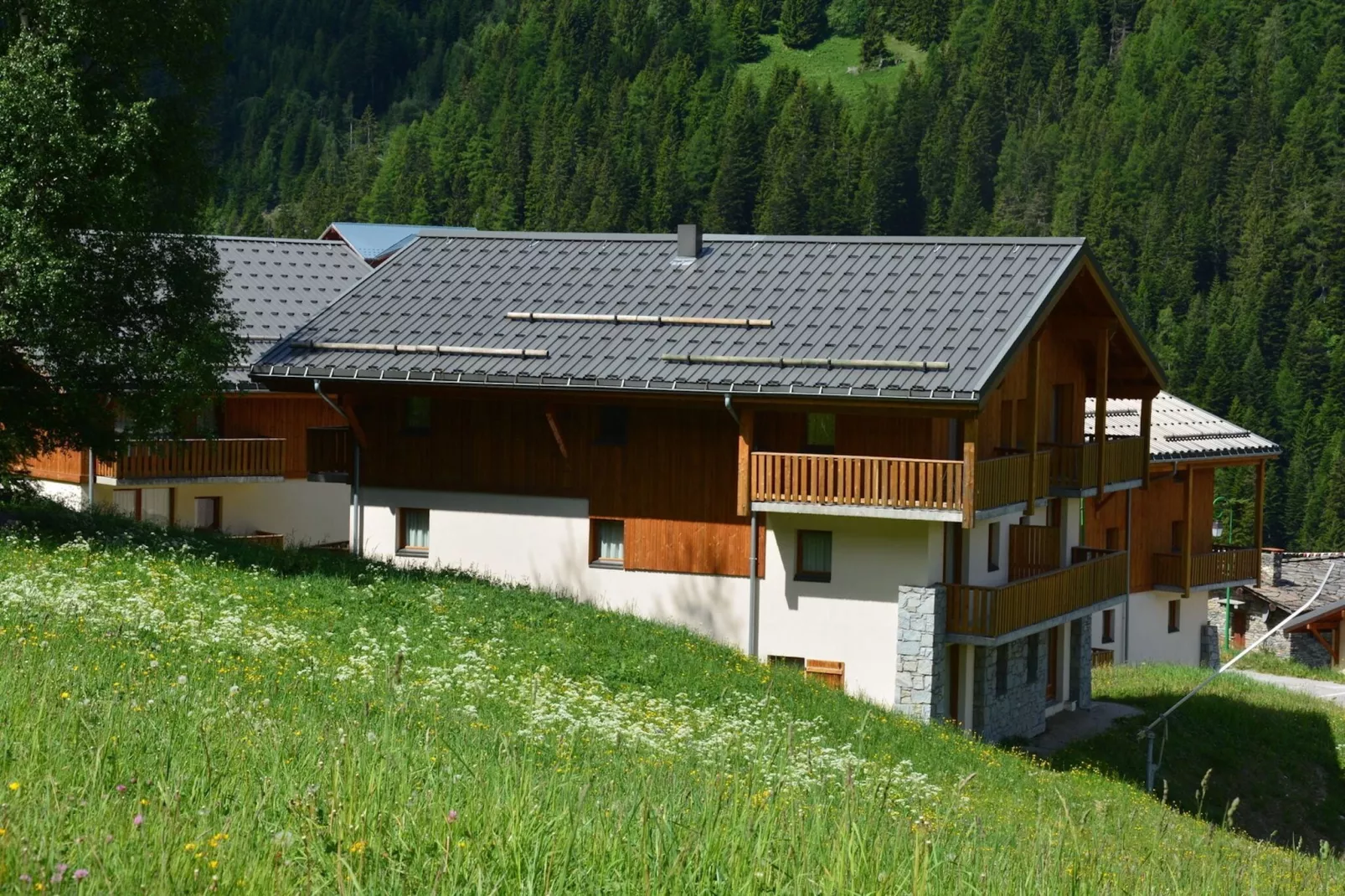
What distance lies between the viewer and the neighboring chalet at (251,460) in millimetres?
38156

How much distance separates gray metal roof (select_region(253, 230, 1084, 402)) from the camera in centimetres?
2703

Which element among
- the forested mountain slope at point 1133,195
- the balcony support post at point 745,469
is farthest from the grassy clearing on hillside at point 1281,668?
the forested mountain slope at point 1133,195

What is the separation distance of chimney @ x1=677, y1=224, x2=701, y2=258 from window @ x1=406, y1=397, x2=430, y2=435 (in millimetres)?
5176

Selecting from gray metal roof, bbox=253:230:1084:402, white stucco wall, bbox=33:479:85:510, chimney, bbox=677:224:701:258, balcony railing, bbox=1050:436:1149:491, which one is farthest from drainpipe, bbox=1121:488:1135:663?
white stucco wall, bbox=33:479:85:510

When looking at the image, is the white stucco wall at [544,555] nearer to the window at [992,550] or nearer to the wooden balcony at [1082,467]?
the window at [992,550]

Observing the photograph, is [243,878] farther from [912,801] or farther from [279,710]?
[912,801]

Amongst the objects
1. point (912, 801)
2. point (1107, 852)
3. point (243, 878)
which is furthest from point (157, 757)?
point (912, 801)

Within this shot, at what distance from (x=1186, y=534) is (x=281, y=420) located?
860 inches

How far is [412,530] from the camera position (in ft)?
104

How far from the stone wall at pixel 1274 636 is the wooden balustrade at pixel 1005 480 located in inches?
1104

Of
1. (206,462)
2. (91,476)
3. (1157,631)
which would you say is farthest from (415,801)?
(1157,631)

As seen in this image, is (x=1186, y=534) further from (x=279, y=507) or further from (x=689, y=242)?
(x=279, y=507)

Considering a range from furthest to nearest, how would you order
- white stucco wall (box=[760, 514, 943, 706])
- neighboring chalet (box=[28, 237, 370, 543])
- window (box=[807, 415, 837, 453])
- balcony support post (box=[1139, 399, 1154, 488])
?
neighboring chalet (box=[28, 237, 370, 543]) < balcony support post (box=[1139, 399, 1154, 488]) < window (box=[807, 415, 837, 453]) < white stucco wall (box=[760, 514, 943, 706])

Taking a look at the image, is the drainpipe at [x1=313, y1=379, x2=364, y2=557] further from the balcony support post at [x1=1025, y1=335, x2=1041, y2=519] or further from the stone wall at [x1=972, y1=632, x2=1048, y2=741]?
the balcony support post at [x1=1025, y1=335, x2=1041, y2=519]
